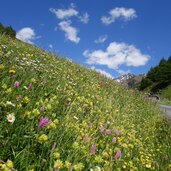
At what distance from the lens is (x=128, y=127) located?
8.15 meters

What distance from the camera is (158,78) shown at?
103125 millimetres

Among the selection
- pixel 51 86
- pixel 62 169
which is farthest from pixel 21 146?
pixel 51 86

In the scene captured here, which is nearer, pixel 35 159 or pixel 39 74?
pixel 35 159

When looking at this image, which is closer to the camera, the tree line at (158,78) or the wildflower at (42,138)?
the wildflower at (42,138)

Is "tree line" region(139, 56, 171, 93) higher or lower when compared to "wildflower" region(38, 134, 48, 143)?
higher

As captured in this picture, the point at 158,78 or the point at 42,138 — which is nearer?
the point at 42,138

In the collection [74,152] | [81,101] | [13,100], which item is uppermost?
[81,101]

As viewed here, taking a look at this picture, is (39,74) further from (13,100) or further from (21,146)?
(21,146)

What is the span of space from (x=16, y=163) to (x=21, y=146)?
1.06ft

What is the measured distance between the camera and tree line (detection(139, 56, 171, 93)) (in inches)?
3944

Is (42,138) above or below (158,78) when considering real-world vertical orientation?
below

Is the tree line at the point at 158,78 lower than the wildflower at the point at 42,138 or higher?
higher

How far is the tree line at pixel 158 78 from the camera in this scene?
329ft

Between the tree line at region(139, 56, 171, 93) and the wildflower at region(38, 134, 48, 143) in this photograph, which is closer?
the wildflower at region(38, 134, 48, 143)
